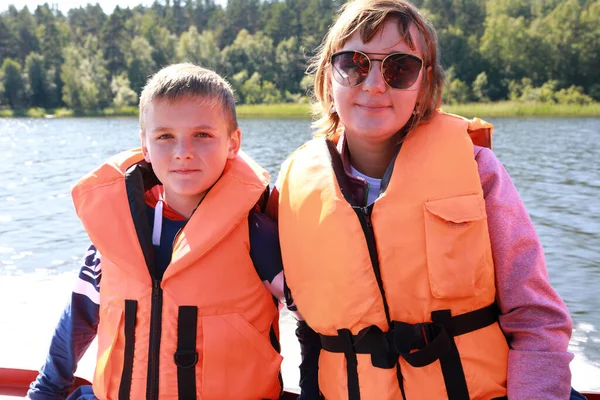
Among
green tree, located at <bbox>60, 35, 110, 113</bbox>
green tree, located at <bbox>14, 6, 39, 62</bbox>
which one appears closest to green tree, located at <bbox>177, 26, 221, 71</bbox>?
green tree, located at <bbox>60, 35, 110, 113</bbox>

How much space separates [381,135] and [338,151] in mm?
230

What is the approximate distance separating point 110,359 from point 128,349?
0.25 feet

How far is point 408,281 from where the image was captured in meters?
1.82

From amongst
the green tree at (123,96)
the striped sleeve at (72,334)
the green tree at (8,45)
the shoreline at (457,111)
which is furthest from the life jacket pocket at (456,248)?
the green tree at (8,45)

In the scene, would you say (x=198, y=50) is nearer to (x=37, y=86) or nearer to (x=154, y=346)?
(x=37, y=86)

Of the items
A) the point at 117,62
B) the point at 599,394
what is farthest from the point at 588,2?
the point at 599,394

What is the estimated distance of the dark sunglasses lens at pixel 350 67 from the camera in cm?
195

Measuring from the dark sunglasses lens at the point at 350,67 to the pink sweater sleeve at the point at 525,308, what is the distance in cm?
54

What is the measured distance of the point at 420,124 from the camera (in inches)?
81.2

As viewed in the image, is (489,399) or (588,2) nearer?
(489,399)

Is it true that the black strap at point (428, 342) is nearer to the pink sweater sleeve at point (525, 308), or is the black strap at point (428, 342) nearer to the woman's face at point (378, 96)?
the pink sweater sleeve at point (525, 308)

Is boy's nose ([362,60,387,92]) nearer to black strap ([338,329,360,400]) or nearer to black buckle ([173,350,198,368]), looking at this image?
black strap ([338,329,360,400])

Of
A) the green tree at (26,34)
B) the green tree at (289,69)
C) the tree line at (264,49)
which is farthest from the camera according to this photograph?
the green tree at (26,34)

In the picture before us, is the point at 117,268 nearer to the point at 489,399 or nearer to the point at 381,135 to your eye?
the point at 381,135
